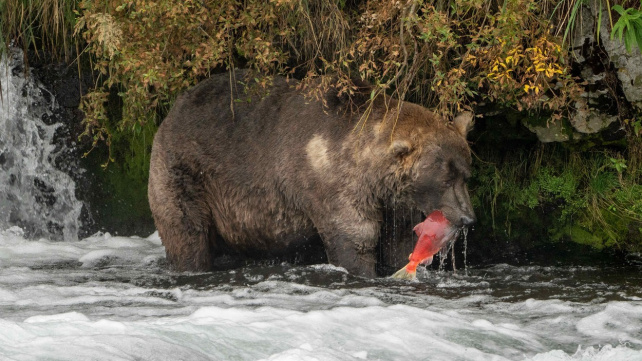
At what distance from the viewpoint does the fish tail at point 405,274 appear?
6.54 meters

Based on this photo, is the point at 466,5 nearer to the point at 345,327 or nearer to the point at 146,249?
the point at 345,327

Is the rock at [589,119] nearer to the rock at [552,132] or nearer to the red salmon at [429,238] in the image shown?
the rock at [552,132]

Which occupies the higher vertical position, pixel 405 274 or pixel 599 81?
pixel 599 81

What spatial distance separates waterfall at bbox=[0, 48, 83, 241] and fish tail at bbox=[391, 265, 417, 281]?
359cm

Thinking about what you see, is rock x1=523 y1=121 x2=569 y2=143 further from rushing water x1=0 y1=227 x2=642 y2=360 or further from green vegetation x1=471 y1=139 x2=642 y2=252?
rushing water x1=0 y1=227 x2=642 y2=360

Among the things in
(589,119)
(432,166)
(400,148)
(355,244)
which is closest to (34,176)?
(355,244)

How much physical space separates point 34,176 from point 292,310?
4391 millimetres

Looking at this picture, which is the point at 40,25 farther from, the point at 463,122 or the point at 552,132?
the point at 552,132

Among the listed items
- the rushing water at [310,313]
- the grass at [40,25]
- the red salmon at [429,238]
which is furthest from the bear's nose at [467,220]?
the grass at [40,25]

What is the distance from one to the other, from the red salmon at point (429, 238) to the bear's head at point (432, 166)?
0.21 feet

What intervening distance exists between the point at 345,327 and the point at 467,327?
0.64 metres

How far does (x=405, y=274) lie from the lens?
21.5 ft

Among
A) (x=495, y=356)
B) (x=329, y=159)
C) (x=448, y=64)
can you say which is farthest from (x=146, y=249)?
(x=495, y=356)

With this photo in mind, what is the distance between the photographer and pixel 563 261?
24.3 ft
